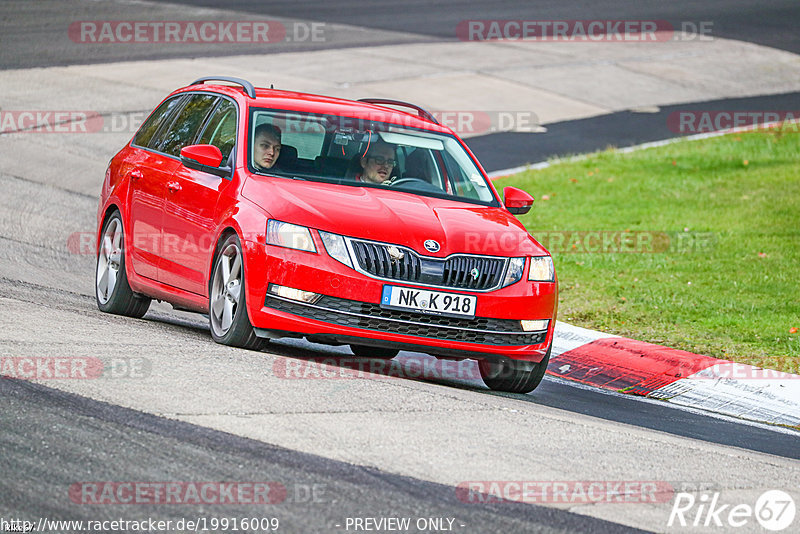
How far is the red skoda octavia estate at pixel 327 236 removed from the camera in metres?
7.85

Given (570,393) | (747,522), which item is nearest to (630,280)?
(570,393)

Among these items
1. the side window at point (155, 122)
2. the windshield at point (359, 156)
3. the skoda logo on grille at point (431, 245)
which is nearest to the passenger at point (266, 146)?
the windshield at point (359, 156)

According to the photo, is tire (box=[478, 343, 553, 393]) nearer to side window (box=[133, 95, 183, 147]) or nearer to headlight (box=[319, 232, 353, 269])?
headlight (box=[319, 232, 353, 269])

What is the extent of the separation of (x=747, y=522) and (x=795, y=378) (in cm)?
412

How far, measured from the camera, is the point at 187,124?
973 cm

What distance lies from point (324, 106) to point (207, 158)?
1.16 meters

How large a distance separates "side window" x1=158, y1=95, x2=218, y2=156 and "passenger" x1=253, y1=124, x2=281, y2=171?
0.82 meters

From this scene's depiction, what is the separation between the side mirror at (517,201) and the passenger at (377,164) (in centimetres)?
85

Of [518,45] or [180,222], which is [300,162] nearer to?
[180,222]

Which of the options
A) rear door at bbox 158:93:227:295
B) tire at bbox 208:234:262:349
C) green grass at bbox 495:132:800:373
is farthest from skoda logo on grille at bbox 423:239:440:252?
green grass at bbox 495:132:800:373

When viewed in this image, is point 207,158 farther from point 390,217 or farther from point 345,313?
point 345,313

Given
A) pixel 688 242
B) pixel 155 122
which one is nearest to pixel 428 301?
pixel 155 122

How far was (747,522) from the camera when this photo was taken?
5625 millimetres

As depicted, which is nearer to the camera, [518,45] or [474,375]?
[474,375]
